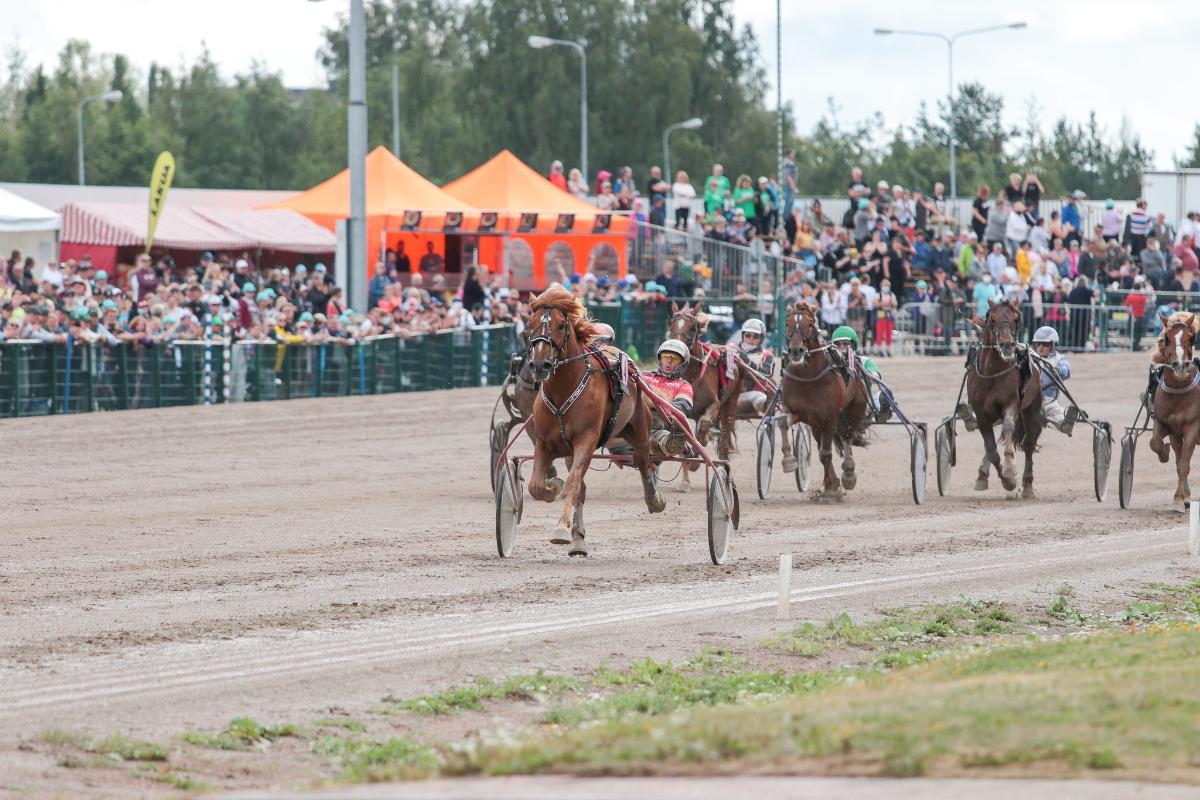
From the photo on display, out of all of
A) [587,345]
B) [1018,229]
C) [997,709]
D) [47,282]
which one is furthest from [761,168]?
[997,709]

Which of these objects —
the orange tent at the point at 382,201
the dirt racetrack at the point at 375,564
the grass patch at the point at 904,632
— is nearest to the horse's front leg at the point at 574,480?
the dirt racetrack at the point at 375,564

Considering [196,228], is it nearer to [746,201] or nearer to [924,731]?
[746,201]

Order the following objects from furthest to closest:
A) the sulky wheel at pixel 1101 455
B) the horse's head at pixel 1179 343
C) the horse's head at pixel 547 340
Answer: the sulky wheel at pixel 1101 455 → the horse's head at pixel 1179 343 → the horse's head at pixel 547 340

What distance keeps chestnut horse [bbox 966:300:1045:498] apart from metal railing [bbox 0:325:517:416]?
10.1 meters

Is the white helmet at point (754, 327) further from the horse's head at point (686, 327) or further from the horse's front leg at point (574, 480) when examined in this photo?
the horse's front leg at point (574, 480)

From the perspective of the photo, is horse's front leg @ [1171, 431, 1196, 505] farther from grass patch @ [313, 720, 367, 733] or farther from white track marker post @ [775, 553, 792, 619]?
grass patch @ [313, 720, 367, 733]

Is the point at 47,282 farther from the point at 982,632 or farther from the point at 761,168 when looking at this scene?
the point at 761,168

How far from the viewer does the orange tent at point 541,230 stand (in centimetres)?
3158

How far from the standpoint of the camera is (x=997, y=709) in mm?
6762

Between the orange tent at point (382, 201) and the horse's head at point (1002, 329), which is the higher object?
the orange tent at point (382, 201)

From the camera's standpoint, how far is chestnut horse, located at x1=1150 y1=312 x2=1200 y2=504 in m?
15.8

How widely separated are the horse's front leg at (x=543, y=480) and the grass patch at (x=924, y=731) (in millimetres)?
4395

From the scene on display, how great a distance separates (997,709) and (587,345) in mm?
6046

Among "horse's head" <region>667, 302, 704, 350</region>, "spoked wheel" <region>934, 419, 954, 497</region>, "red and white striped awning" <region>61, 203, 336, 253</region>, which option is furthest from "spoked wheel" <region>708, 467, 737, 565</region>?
"red and white striped awning" <region>61, 203, 336, 253</region>
